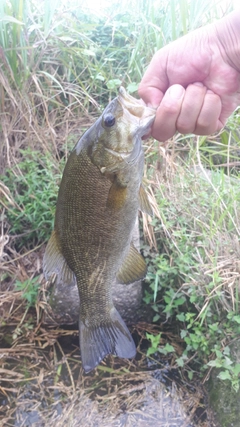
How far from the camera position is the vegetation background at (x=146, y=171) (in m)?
2.28

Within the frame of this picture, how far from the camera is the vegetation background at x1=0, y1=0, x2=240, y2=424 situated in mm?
2279

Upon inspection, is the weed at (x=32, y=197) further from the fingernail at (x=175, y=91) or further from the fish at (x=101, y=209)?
the fingernail at (x=175, y=91)

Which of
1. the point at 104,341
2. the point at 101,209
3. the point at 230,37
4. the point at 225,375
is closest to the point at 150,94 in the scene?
the point at 230,37

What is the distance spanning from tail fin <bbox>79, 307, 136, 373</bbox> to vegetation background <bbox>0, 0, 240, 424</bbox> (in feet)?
1.80

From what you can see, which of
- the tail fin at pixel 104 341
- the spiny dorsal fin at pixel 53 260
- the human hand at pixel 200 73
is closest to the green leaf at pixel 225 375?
the tail fin at pixel 104 341

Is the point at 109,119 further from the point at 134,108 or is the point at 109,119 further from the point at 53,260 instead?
the point at 53,260

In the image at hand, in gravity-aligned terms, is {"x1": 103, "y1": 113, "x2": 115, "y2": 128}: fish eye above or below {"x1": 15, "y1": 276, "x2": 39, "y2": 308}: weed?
above

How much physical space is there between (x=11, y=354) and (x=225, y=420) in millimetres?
1286

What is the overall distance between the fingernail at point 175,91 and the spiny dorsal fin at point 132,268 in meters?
0.60

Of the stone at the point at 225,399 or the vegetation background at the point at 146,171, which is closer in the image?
the stone at the point at 225,399

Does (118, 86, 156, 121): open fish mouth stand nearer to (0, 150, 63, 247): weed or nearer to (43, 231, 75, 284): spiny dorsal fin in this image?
(43, 231, 75, 284): spiny dorsal fin

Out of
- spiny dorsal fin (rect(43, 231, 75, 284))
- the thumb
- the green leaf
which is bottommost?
the green leaf

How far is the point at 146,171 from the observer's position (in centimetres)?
309

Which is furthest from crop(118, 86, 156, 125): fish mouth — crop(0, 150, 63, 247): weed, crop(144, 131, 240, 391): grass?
crop(0, 150, 63, 247): weed
